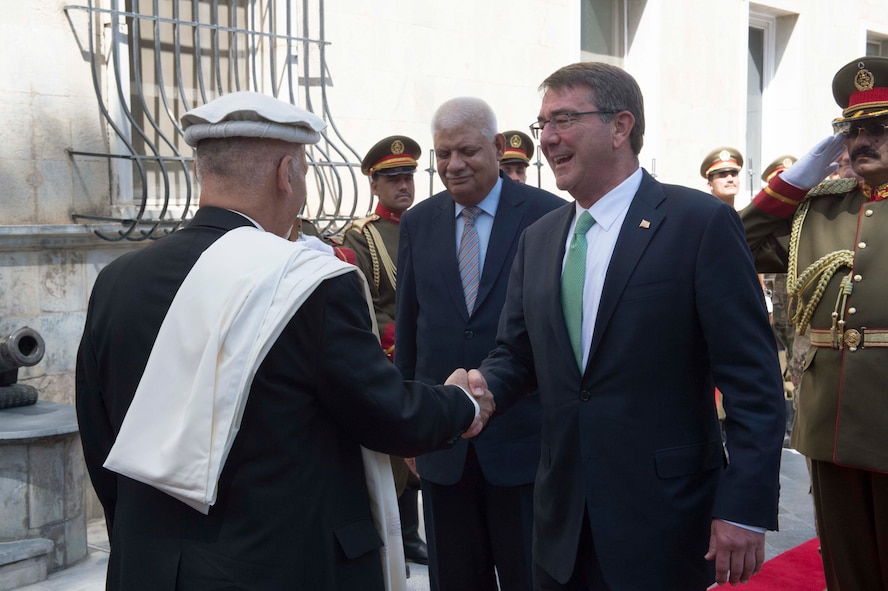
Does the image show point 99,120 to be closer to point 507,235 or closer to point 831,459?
point 507,235

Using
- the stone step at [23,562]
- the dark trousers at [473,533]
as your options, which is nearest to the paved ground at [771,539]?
the stone step at [23,562]

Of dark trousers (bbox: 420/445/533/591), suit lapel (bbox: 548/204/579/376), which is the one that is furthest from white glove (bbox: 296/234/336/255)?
suit lapel (bbox: 548/204/579/376)

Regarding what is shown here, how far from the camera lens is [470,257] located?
11.6ft

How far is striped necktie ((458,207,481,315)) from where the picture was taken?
347cm

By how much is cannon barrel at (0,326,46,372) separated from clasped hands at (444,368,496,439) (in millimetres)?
2662

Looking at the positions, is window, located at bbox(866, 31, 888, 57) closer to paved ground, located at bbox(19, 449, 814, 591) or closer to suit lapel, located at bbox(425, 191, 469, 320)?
paved ground, located at bbox(19, 449, 814, 591)

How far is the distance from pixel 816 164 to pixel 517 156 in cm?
355

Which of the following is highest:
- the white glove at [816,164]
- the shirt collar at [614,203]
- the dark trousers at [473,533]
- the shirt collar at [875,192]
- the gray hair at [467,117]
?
the gray hair at [467,117]

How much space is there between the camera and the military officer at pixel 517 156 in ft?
22.2

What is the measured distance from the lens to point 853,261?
3.29 m

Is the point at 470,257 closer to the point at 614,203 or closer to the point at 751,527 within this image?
the point at 614,203

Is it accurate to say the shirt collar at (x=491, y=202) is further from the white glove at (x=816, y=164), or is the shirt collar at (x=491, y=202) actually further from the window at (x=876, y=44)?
the window at (x=876, y=44)

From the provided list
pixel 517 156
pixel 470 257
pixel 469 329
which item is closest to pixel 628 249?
pixel 469 329

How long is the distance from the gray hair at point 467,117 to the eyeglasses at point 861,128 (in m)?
1.25
